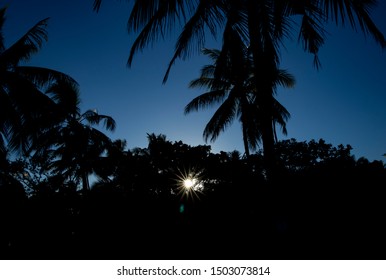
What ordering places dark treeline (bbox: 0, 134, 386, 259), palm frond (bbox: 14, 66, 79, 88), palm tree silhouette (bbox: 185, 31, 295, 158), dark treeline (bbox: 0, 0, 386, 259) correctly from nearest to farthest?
dark treeline (bbox: 0, 0, 386, 259) → dark treeline (bbox: 0, 134, 386, 259) → palm frond (bbox: 14, 66, 79, 88) → palm tree silhouette (bbox: 185, 31, 295, 158)

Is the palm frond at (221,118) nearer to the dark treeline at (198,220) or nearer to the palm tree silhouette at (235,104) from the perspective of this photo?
the palm tree silhouette at (235,104)

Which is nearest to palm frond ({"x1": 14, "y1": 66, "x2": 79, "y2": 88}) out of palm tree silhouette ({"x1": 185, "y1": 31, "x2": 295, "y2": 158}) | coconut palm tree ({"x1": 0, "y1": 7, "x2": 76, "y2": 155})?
coconut palm tree ({"x1": 0, "y1": 7, "x2": 76, "y2": 155})

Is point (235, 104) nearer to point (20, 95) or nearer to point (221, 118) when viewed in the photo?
point (221, 118)

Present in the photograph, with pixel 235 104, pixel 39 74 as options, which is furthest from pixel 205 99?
pixel 39 74

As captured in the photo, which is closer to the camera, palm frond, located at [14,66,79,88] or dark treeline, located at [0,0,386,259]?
dark treeline, located at [0,0,386,259]

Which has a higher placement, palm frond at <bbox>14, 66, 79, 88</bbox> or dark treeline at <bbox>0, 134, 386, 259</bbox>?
palm frond at <bbox>14, 66, 79, 88</bbox>

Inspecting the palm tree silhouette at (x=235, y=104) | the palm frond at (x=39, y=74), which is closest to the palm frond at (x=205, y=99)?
the palm tree silhouette at (x=235, y=104)

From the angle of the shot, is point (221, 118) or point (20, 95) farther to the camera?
point (221, 118)

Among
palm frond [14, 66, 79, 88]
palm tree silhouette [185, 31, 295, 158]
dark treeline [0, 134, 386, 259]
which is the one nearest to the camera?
dark treeline [0, 134, 386, 259]

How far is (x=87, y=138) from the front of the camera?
1280cm

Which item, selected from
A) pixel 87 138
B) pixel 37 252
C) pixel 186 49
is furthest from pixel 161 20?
pixel 87 138

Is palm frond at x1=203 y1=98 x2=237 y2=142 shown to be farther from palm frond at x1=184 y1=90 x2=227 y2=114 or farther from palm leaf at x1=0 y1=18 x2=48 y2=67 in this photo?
palm leaf at x1=0 y1=18 x2=48 y2=67

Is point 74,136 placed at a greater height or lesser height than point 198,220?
greater
